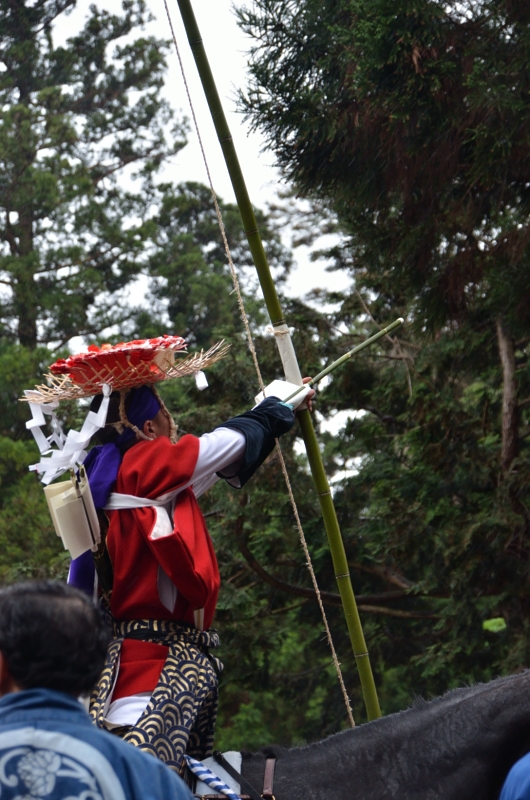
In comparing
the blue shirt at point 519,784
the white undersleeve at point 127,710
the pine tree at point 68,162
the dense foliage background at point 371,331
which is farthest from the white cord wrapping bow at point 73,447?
the pine tree at point 68,162

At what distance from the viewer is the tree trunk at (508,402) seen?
7230 mm

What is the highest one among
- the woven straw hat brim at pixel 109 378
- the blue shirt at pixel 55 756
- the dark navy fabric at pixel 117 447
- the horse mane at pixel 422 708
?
the woven straw hat brim at pixel 109 378

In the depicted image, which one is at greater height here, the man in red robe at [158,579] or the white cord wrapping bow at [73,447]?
the white cord wrapping bow at [73,447]

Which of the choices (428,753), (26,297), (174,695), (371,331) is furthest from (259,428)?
(26,297)

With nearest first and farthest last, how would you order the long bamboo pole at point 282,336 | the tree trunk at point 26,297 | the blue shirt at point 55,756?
the blue shirt at point 55,756 < the long bamboo pole at point 282,336 < the tree trunk at point 26,297

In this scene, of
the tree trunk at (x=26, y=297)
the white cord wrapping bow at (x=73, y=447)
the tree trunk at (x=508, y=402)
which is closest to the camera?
the white cord wrapping bow at (x=73, y=447)

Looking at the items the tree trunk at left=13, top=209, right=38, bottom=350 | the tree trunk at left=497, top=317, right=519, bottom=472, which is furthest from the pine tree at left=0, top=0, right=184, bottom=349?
the tree trunk at left=497, top=317, right=519, bottom=472

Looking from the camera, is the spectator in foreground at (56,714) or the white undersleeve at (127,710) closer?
the spectator in foreground at (56,714)

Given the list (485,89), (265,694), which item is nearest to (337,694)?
(265,694)

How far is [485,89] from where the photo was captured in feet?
17.5

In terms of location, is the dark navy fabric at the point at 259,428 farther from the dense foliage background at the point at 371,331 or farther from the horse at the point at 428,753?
the dense foliage background at the point at 371,331

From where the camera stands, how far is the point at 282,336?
12.0ft

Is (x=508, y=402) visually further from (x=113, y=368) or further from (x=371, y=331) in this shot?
(x=113, y=368)

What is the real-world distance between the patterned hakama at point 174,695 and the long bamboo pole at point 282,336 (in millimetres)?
892
